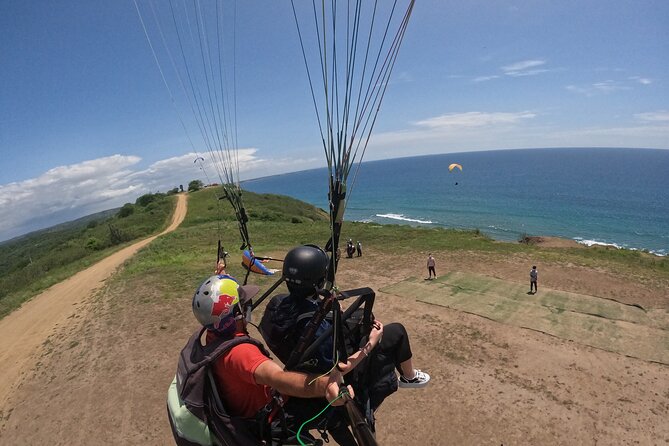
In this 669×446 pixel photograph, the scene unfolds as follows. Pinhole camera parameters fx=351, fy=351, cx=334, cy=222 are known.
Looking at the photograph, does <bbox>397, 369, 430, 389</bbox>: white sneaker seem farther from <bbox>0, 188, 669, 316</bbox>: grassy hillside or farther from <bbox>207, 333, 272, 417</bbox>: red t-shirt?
<bbox>0, 188, 669, 316</bbox>: grassy hillside

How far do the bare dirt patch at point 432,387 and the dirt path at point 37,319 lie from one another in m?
0.20

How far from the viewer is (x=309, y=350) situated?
2.69 m

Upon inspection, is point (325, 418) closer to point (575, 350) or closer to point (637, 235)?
point (575, 350)

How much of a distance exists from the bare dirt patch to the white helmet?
5.78m

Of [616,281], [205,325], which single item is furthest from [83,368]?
[616,281]

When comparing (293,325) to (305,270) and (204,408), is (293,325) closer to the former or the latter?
(305,270)

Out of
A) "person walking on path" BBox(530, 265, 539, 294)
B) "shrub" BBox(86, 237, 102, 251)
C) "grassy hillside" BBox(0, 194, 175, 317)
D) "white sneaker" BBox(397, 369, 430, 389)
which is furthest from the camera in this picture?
"shrub" BBox(86, 237, 102, 251)

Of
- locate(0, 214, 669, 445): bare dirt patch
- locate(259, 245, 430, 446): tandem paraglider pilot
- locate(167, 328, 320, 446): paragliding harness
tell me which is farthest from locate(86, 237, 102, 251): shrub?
locate(167, 328, 320, 446): paragliding harness

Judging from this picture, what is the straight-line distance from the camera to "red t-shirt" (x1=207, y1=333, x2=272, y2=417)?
8.09 ft

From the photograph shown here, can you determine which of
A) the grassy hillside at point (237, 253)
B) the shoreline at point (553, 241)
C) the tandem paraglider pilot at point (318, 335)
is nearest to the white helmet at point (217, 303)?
the tandem paraglider pilot at point (318, 335)

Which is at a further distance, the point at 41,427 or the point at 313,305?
the point at 41,427

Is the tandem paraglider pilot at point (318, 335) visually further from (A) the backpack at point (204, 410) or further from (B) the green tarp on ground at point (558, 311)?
(B) the green tarp on ground at point (558, 311)

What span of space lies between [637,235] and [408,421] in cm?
6607

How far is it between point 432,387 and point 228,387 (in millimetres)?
7445
